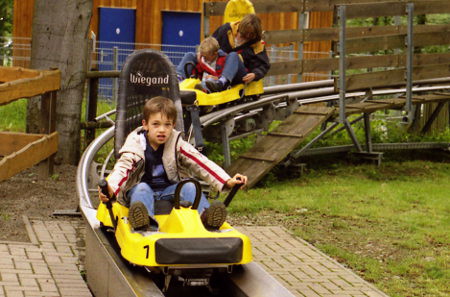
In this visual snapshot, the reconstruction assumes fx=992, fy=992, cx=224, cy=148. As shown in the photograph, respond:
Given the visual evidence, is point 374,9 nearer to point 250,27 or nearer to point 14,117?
point 250,27

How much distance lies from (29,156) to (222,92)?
2.52 metres

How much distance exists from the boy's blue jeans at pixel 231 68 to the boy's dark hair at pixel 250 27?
42cm

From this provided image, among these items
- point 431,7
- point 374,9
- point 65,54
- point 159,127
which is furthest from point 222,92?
point 159,127

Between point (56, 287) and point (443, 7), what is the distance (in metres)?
9.30

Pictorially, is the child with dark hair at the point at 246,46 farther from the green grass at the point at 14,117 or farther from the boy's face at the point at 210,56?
the green grass at the point at 14,117

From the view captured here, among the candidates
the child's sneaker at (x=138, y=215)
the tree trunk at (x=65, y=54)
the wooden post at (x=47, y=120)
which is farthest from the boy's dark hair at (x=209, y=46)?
the child's sneaker at (x=138, y=215)

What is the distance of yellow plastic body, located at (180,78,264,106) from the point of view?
1147cm

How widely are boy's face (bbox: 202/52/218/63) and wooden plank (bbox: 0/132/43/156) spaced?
2156 millimetres

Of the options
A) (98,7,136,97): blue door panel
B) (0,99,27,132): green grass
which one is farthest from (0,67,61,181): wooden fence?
(98,7,136,97): blue door panel

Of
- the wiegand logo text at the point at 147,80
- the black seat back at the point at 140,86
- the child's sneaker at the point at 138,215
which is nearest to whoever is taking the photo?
the child's sneaker at the point at 138,215

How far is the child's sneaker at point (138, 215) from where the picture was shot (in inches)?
243

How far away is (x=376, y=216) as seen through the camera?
10430mm

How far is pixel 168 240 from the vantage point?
19.6 ft

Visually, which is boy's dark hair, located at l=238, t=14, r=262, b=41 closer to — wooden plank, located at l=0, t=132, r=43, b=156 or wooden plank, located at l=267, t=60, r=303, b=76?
wooden plank, located at l=267, t=60, r=303, b=76
